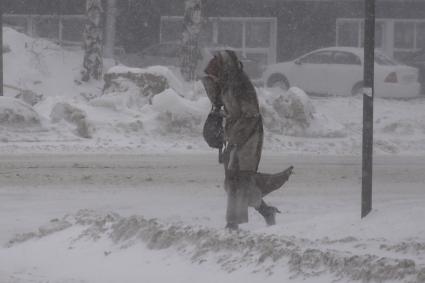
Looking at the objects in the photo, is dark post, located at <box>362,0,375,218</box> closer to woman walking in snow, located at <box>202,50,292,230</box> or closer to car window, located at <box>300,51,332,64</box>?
woman walking in snow, located at <box>202,50,292,230</box>

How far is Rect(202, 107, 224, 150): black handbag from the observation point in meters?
8.01

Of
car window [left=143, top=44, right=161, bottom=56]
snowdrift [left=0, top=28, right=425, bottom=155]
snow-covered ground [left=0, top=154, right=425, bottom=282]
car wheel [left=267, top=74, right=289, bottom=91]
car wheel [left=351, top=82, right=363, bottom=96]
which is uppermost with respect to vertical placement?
car window [left=143, top=44, right=161, bottom=56]

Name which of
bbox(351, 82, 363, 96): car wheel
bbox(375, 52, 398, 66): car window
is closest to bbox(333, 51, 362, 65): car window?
bbox(375, 52, 398, 66): car window

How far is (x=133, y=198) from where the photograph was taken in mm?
11391

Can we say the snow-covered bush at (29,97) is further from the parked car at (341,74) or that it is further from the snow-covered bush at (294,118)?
the parked car at (341,74)

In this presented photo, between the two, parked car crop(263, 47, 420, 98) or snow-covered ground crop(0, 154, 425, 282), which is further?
parked car crop(263, 47, 420, 98)

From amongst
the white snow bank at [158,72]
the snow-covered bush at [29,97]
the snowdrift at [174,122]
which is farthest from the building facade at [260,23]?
the white snow bank at [158,72]

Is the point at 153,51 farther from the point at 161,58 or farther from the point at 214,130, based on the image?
the point at 214,130

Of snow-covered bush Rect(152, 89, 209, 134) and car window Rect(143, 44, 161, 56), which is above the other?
car window Rect(143, 44, 161, 56)

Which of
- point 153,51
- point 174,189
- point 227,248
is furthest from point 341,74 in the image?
point 227,248

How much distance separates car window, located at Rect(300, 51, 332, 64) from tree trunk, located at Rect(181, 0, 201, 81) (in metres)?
3.25

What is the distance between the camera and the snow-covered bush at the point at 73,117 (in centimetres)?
1744

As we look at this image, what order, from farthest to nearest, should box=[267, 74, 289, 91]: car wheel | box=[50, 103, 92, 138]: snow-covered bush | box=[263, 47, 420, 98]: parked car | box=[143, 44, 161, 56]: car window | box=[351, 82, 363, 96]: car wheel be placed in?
box=[143, 44, 161, 56]: car window
box=[267, 74, 289, 91]: car wheel
box=[351, 82, 363, 96]: car wheel
box=[263, 47, 420, 98]: parked car
box=[50, 103, 92, 138]: snow-covered bush

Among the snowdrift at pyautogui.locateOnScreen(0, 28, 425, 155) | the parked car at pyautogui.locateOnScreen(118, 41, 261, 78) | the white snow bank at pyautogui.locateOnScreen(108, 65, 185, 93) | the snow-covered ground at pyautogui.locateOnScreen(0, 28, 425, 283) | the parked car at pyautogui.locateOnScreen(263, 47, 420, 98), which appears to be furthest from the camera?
the parked car at pyautogui.locateOnScreen(118, 41, 261, 78)
